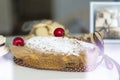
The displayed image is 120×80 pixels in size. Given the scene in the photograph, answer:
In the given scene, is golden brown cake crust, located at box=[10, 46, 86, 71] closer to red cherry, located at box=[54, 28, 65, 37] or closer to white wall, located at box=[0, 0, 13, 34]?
red cherry, located at box=[54, 28, 65, 37]

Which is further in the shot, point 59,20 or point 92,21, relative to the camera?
point 59,20

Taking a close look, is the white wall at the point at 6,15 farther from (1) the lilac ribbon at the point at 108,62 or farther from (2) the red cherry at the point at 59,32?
(1) the lilac ribbon at the point at 108,62

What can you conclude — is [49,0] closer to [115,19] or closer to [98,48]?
[115,19]

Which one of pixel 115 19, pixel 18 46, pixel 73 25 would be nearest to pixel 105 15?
pixel 115 19

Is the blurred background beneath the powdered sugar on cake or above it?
above

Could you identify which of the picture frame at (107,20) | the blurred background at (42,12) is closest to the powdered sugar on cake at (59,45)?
the picture frame at (107,20)

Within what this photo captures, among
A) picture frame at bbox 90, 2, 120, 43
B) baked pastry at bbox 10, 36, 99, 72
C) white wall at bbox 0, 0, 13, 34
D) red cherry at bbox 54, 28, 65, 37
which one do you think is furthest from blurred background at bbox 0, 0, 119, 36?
baked pastry at bbox 10, 36, 99, 72

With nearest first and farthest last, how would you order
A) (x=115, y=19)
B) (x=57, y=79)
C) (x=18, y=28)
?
(x=57, y=79) → (x=115, y=19) → (x=18, y=28)
